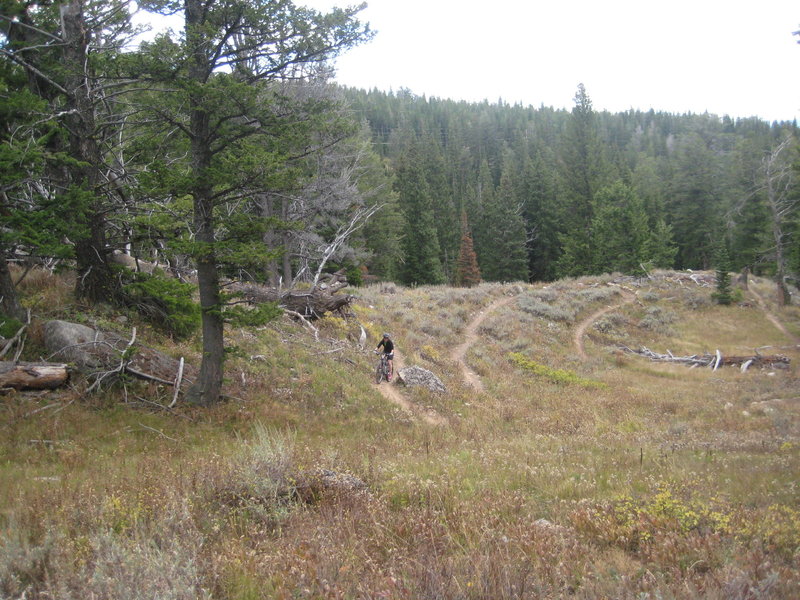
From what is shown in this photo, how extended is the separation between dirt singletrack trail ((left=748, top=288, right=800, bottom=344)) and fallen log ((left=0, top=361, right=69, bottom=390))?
3742cm

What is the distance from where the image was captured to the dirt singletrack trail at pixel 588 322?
2879 cm

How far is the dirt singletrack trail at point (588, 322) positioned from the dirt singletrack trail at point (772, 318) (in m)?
8.89

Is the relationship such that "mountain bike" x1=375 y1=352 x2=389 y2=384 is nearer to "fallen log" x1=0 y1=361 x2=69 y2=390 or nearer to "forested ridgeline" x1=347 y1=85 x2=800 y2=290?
"fallen log" x1=0 y1=361 x2=69 y2=390

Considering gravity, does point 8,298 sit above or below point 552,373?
above

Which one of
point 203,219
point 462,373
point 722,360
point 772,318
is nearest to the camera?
point 203,219

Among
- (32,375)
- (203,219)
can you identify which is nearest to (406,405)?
(203,219)

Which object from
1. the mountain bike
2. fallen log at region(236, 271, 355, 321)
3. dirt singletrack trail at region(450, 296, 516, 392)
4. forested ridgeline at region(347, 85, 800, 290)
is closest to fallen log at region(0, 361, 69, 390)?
fallen log at region(236, 271, 355, 321)

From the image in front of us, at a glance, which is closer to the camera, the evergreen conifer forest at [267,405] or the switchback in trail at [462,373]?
the evergreen conifer forest at [267,405]

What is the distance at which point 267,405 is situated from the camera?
1122cm

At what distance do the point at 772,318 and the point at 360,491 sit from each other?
39.7 m

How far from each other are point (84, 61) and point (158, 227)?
362 cm

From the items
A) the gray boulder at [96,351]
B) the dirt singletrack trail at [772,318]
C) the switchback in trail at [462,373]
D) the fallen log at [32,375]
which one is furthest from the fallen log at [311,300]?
the dirt singletrack trail at [772,318]

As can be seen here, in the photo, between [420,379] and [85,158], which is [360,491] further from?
[420,379]

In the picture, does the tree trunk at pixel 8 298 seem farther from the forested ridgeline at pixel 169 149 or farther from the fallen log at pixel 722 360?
the fallen log at pixel 722 360
